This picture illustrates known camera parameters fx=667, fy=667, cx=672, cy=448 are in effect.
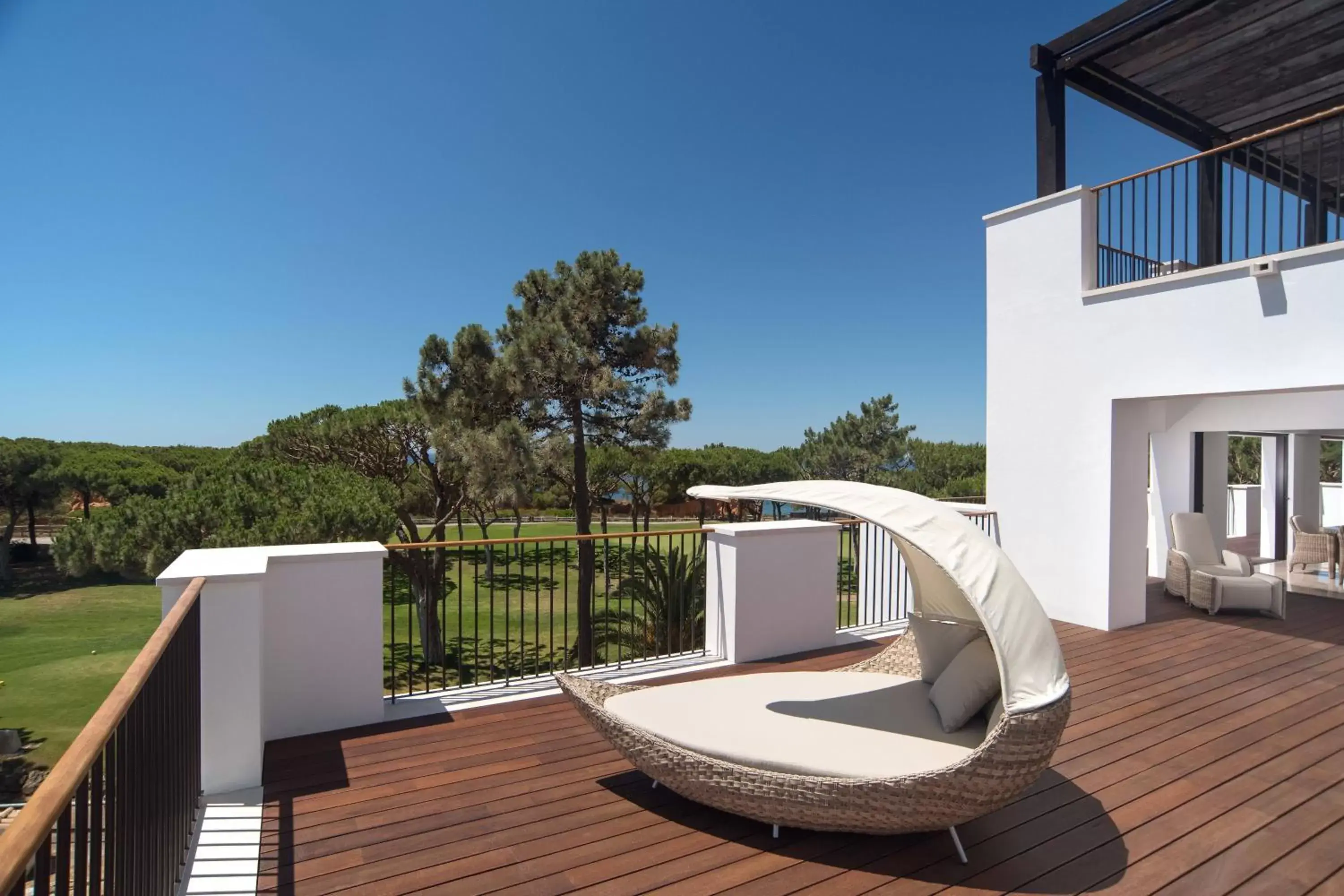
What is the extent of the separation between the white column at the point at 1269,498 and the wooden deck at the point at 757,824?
9.08 m

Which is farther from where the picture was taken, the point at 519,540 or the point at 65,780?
the point at 519,540

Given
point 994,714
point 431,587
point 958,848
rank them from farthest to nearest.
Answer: point 431,587 < point 994,714 < point 958,848

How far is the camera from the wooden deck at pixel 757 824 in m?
2.60

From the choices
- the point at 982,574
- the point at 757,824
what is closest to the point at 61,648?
the point at 757,824

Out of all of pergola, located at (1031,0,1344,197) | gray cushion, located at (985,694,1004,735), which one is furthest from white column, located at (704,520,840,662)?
pergola, located at (1031,0,1344,197)

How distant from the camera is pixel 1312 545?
922cm

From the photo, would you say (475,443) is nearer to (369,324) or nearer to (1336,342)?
(1336,342)

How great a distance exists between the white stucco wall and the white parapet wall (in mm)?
6457

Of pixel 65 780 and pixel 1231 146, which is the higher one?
pixel 1231 146

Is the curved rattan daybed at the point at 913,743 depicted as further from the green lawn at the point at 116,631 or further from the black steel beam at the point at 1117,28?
the black steel beam at the point at 1117,28

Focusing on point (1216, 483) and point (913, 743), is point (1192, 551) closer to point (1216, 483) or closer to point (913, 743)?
point (1216, 483)

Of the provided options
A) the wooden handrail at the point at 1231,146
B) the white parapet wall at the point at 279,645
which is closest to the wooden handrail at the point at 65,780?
the white parapet wall at the point at 279,645

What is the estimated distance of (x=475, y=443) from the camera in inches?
619

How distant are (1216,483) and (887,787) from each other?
34.0 ft
